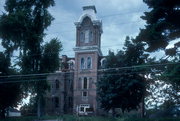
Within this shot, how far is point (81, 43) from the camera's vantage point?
49438 millimetres

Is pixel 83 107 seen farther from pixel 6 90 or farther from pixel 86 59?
pixel 6 90

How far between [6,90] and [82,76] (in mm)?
14107

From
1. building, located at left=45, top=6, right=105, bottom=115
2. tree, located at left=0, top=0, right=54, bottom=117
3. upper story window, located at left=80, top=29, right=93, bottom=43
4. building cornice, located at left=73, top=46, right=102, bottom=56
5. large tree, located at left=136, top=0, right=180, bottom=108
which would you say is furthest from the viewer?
upper story window, located at left=80, top=29, right=93, bottom=43

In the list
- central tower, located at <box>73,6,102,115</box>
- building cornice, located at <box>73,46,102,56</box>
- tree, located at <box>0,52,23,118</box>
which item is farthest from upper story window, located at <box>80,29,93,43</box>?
tree, located at <box>0,52,23,118</box>

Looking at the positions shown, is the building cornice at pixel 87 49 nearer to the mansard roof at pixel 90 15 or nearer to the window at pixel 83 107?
the mansard roof at pixel 90 15

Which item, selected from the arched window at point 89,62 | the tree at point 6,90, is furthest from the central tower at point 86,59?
the tree at point 6,90

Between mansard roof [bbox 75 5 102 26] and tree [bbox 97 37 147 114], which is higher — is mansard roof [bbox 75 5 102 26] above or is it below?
above

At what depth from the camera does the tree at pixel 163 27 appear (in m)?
20.4

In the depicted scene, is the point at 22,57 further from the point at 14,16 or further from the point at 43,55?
the point at 14,16

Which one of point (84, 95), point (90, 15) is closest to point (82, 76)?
point (84, 95)

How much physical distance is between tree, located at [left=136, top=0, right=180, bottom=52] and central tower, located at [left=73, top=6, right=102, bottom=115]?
1020 inches

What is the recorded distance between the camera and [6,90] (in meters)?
39.3

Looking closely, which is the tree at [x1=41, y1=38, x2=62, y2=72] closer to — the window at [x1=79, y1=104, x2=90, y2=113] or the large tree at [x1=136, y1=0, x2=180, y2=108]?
the window at [x1=79, y1=104, x2=90, y2=113]

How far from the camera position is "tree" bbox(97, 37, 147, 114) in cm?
3475
